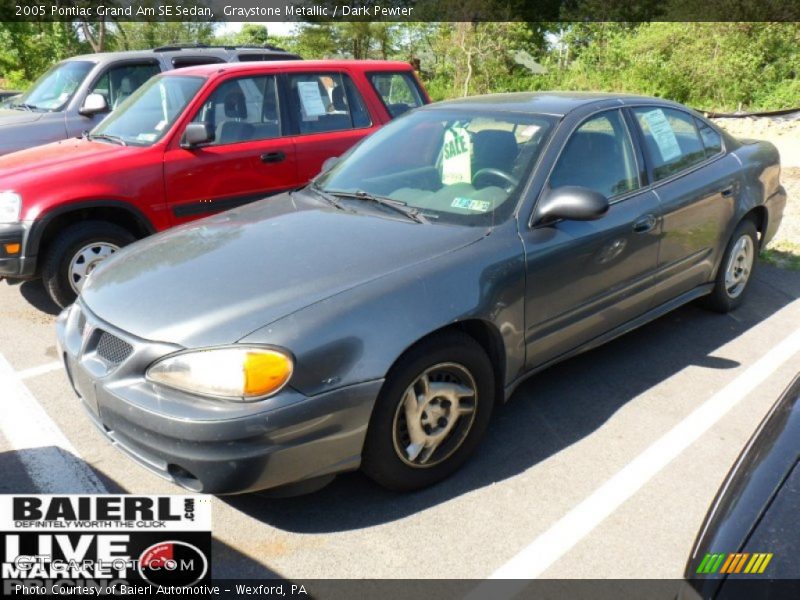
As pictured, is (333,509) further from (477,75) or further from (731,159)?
(477,75)

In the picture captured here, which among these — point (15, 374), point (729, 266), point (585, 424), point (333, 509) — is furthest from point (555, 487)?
point (15, 374)

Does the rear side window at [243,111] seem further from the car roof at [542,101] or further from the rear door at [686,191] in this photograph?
the rear door at [686,191]

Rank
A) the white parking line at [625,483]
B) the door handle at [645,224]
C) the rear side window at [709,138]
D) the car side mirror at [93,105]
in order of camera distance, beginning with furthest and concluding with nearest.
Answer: the car side mirror at [93,105] < the rear side window at [709,138] < the door handle at [645,224] < the white parking line at [625,483]

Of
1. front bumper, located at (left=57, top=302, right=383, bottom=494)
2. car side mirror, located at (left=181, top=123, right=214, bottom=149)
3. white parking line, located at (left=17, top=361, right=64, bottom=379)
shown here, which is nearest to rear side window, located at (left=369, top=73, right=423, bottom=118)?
car side mirror, located at (left=181, top=123, right=214, bottom=149)

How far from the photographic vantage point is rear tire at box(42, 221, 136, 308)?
512 cm

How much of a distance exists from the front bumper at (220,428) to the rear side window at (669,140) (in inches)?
97.7

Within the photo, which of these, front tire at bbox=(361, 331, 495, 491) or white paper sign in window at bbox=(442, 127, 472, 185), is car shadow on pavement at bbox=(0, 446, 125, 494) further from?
white paper sign in window at bbox=(442, 127, 472, 185)

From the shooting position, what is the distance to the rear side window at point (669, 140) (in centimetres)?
429

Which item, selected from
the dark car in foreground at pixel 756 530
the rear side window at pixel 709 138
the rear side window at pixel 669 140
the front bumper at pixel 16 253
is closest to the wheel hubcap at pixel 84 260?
the front bumper at pixel 16 253

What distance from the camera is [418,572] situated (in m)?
2.70

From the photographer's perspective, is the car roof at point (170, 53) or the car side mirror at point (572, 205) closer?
the car side mirror at point (572, 205)

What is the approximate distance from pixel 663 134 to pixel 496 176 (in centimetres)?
145

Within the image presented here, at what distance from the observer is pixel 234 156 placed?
18.9ft

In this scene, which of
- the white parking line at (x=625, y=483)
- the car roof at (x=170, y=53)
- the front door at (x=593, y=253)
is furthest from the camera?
the car roof at (x=170, y=53)
